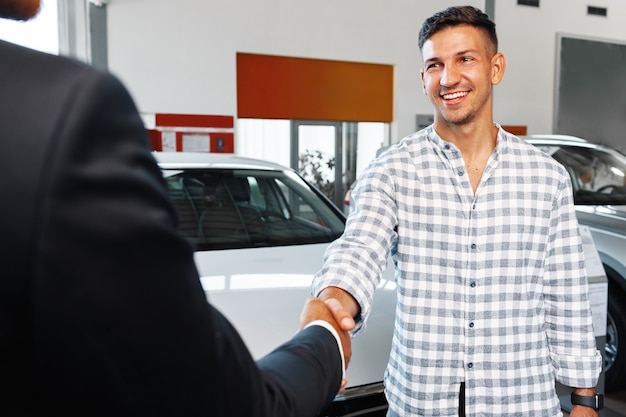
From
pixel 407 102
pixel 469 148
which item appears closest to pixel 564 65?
pixel 407 102

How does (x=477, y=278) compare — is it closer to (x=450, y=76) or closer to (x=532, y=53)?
(x=450, y=76)

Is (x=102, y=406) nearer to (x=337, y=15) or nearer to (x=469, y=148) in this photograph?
(x=469, y=148)

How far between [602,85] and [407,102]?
14.6 feet

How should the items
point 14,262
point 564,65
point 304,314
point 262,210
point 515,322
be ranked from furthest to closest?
point 564,65 < point 262,210 < point 515,322 < point 304,314 < point 14,262

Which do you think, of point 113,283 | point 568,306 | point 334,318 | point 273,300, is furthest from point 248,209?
point 113,283

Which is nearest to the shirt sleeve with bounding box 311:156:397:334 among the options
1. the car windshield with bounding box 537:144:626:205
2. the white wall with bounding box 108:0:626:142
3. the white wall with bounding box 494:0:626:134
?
the car windshield with bounding box 537:144:626:205

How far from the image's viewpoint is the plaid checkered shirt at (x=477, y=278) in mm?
1490

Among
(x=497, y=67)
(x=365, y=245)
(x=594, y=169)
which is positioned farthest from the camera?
(x=594, y=169)

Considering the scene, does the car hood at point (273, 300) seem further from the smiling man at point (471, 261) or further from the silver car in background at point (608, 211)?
the silver car in background at point (608, 211)

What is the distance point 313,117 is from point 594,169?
5.49 metres

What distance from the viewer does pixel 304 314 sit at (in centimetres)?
112

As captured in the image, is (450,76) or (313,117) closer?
(450,76)

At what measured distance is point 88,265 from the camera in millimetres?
510

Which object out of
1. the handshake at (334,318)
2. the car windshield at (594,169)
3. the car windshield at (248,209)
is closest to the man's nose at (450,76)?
the handshake at (334,318)
